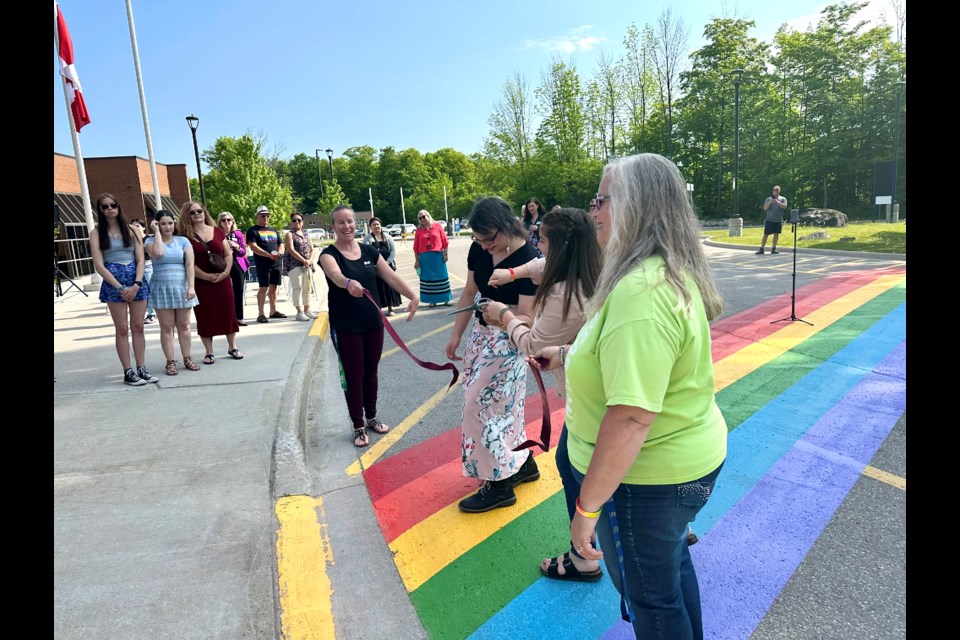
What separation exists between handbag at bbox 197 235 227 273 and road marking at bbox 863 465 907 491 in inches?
268

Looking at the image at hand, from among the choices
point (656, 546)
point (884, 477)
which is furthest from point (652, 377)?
point (884, 477)

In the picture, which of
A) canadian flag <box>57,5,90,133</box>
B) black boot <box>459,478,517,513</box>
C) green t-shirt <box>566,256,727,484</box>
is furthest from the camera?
canadian flag <box>57,5,90,133</box>

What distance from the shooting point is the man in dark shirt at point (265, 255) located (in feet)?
32.7

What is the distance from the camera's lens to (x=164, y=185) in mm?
37188

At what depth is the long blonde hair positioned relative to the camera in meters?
1.69

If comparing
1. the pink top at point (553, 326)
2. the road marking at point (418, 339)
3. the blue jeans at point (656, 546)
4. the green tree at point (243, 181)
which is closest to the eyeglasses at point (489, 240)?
the pink top at point (553, 326)

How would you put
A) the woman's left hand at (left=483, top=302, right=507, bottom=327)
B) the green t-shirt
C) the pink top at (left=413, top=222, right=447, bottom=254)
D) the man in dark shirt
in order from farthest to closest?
the pink top at (left=413, top=222, right=447, bottom=254), the man in dark shirt, the woman's left hand at (left=483, top=302, right=507, bottom=327), the green t-shirt

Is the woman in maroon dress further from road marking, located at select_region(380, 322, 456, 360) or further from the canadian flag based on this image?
the canadian flag

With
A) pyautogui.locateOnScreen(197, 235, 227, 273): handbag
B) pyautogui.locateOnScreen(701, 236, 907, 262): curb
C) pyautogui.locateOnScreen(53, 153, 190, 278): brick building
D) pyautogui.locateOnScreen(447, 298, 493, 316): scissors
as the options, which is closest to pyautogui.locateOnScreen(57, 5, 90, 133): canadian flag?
pyautogui.locateOnScreen(53, 153, 190, 278): brick building

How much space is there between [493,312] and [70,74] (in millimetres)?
13440

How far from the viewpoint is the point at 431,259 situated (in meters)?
10.8

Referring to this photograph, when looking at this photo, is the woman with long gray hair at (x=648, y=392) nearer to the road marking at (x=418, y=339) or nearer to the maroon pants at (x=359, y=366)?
the maroon pants at (x=359, y=366)

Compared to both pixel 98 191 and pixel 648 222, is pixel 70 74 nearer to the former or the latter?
pixel 648 222
